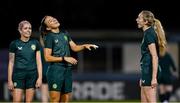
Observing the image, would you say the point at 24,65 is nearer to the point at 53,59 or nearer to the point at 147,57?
the point at 53,59

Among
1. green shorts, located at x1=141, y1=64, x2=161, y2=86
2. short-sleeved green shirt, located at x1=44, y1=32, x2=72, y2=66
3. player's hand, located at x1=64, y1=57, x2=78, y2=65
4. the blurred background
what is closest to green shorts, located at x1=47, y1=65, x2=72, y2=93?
short-sleeved green shirt, located at x1=44, y1=32, x2=72, y2=66

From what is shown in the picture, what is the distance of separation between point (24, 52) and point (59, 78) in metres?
1.03

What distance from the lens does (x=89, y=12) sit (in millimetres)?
33219

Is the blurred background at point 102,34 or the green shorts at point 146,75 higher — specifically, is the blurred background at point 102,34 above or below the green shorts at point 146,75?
above

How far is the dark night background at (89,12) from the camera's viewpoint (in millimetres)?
31719

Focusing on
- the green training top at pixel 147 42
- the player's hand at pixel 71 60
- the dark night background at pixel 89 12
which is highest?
the dark night background at pixel 89 12

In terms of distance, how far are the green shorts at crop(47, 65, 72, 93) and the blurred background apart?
10346 mm

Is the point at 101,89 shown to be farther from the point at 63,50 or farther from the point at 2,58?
the point at 63,50

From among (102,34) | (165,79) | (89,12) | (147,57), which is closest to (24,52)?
(147,57)

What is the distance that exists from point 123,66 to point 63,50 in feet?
46.2

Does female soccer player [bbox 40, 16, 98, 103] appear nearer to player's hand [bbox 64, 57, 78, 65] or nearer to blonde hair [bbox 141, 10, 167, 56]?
player's hand [bbox 64, 57, 78, 65]

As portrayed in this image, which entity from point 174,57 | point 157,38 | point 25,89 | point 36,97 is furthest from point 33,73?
point 174,57

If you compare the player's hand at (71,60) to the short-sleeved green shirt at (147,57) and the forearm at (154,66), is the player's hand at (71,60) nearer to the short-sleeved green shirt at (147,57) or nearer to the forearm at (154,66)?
the short-sleeved green shirt at (147,57)

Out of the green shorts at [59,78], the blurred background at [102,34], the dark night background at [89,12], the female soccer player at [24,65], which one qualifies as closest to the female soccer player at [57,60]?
the green shorts at [59,78]
